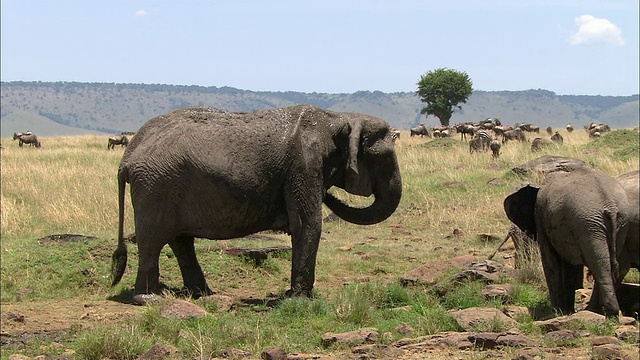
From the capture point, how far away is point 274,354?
6648 mm

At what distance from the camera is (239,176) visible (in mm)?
9648

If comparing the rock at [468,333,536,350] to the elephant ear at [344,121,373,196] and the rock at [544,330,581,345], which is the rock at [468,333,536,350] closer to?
the rock at [544,330,581,345]

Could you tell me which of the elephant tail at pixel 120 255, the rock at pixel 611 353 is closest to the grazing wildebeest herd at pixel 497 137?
the elephant tail at pixel 120 255

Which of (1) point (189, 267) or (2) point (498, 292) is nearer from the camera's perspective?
(2) point (498, 292)

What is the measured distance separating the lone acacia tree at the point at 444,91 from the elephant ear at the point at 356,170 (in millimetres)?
66725

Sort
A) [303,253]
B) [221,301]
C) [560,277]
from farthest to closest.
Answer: [303,253], [221,301], [560,277]

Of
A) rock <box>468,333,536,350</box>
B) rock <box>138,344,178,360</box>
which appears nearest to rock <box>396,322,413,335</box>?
rock <box>468,333,536,350</box>

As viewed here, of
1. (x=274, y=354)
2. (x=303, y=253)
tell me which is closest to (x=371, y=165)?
(x=303, y=253)

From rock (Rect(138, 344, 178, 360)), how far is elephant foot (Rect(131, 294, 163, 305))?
2.44 metres

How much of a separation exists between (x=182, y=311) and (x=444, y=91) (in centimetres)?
6997

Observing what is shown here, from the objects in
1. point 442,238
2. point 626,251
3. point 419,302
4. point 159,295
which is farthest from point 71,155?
point 626,251

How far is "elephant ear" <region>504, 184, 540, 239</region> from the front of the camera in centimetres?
939

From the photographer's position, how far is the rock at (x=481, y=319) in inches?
298

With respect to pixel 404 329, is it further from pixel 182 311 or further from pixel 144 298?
pixel 144 298
